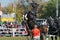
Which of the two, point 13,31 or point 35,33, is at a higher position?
point 35,33

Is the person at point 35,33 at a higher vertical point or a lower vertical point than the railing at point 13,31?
higher

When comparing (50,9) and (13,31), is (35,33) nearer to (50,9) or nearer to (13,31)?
(13,31)

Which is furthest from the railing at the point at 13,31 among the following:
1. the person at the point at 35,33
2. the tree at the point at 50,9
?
the tree at the point at 50,9

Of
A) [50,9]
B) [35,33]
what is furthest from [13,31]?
[50,9]

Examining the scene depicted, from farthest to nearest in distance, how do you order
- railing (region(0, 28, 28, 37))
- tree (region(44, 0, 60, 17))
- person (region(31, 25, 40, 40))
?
tree (region(44, 0, 60, 17)) < railing (region(0, 28, 28, 37)) < person (region(31, 25, 40, 40))

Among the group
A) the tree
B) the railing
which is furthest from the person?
the tree

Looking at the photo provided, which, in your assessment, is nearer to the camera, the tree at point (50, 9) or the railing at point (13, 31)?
the railing at point (13, 31)

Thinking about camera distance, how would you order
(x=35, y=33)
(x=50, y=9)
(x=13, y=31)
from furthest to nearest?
(x=50, y=9) < (x=13, y=31) < (x=35, y=33)

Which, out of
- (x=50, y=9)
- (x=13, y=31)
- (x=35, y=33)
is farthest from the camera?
(x=50, y=9)

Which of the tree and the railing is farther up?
the tree

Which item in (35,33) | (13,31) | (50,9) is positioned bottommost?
(13,31)

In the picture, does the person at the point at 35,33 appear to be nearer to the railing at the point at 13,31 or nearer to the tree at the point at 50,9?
the railing at the point at 13,31

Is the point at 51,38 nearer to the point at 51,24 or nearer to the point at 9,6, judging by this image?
the point at 51,24

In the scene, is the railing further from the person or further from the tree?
the tree
